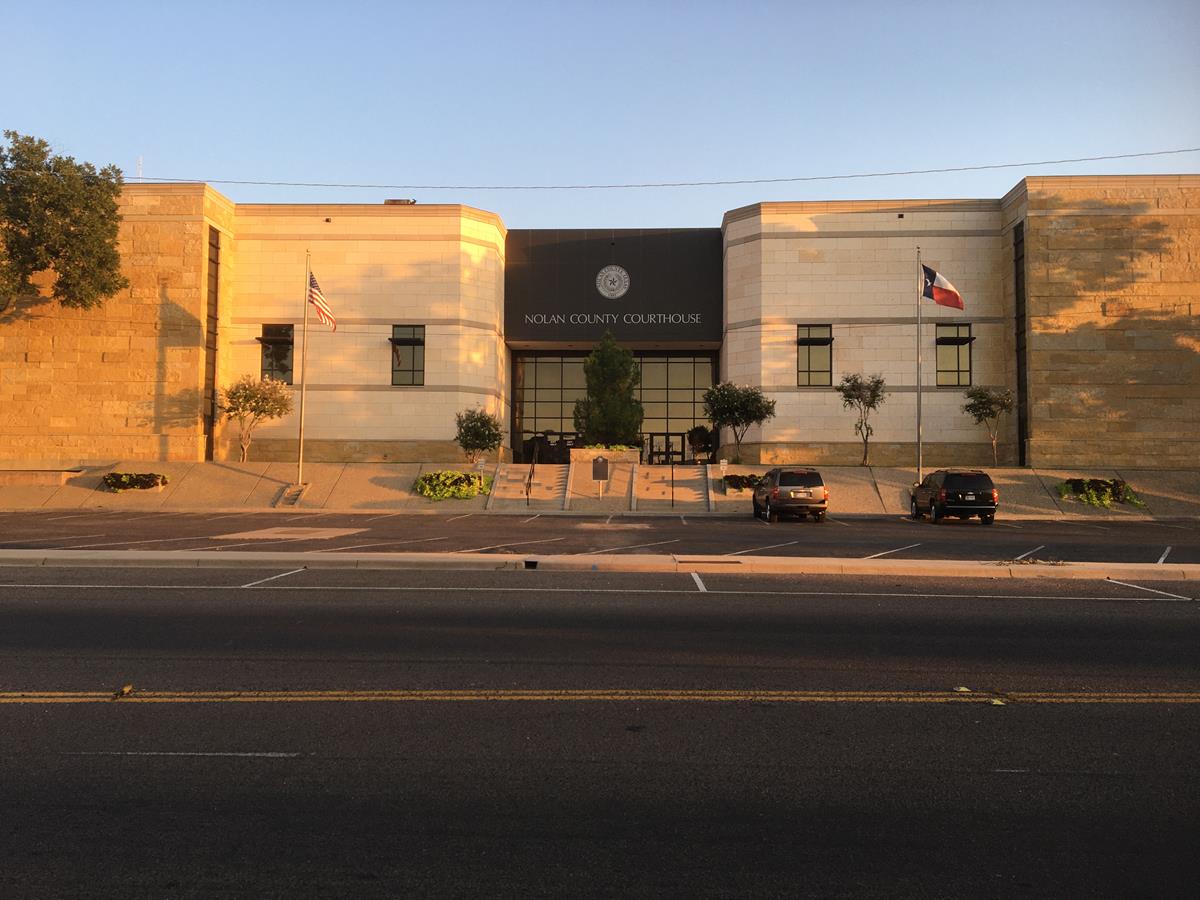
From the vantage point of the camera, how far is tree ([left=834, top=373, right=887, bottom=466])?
3800 centimetres

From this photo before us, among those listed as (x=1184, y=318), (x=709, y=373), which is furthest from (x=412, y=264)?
(x=1184, y=318)

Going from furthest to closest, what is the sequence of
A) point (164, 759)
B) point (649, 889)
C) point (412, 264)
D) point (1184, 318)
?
point (412, 264) < point (1184, 318) < point (164, 759) < point (649, 889)

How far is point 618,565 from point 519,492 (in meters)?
21.8

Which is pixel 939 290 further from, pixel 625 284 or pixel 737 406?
pixel 625 284

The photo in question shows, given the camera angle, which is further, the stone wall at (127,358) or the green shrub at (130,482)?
the stone wall at (127,358)

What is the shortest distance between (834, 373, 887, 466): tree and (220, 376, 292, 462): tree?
26.9 meters

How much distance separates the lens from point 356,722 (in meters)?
5.78

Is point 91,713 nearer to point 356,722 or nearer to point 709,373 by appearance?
point 356,722

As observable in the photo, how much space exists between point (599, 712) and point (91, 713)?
12.2 feet

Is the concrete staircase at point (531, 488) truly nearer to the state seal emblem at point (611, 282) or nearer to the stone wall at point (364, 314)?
the stone wall at point (364, 314)

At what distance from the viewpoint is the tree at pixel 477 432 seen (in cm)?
3847

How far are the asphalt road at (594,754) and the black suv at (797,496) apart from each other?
17075mm

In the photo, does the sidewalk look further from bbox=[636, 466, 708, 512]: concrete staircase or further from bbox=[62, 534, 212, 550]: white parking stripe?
bbox=[62, 534, 212, 550]: white parking stripe

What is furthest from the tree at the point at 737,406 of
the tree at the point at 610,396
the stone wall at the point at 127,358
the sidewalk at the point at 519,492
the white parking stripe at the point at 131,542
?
the stone wall at the point at 127,358
